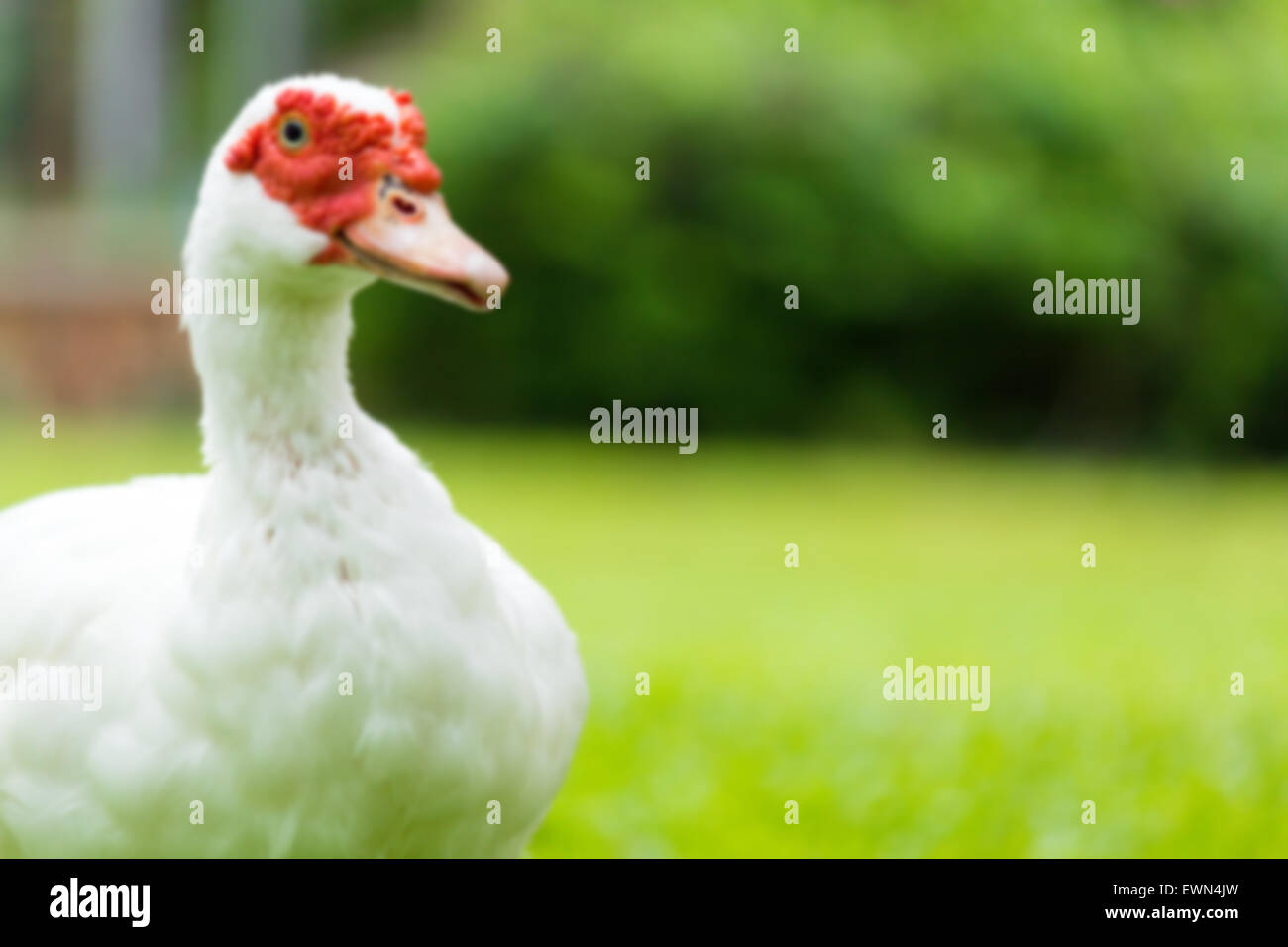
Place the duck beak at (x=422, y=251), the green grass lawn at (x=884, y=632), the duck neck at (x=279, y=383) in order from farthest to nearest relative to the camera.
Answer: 1. the green grass lawn at (x=884, y=632)
2. the duck neck at (x=279, y=383)
3. the duck beak at (x=422, y=251)

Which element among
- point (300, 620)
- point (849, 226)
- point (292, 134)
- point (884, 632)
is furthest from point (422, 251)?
point (849, 226)

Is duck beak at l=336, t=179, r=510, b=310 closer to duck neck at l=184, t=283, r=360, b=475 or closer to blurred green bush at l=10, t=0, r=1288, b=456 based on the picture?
duck neck at l=184, t=283, r=360, b=475

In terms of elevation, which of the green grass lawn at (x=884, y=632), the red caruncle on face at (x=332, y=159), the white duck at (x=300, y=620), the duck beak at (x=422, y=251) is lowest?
the green grass lawn at (x=884, y=632)

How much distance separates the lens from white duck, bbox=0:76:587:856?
3039 mm

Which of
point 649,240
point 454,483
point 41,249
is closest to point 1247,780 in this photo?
point 454,483

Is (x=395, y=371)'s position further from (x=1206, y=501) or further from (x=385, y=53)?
(x=1206, y=501)

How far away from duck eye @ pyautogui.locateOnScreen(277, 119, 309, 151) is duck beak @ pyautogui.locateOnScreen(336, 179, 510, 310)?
6.6 inches

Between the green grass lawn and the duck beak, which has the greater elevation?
the duck beak

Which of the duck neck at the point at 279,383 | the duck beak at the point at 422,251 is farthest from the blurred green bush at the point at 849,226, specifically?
the duck beak at the point at 422,251

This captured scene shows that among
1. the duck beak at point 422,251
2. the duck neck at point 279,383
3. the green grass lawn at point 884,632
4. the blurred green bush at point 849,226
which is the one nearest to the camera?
the duck beak at point 422,251

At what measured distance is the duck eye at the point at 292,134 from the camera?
3094 mm

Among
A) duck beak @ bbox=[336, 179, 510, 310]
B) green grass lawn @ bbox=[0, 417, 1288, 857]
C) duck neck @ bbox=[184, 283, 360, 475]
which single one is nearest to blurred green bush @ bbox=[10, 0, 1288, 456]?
green grass lawn @ bbox=[0, 417, 1288, 857]

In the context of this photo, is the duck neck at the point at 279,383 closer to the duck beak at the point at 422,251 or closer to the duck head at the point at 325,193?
the duck head at the point at 325,193

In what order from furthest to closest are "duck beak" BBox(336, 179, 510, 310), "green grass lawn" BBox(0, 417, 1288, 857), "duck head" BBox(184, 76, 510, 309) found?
"green grass lawn" BBox(0, 417, 1288, 857) < "duck head" BBox(184, 76, 510, 309) < "duck beak" BBox(336, 179, 510, 310)
